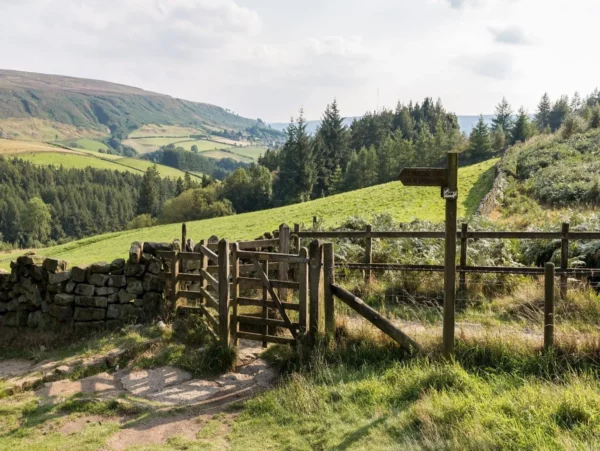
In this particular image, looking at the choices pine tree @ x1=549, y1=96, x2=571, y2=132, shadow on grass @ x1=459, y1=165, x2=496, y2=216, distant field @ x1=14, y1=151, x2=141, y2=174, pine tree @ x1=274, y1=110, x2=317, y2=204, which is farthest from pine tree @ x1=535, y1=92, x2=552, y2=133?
distant field @ x1=14, y1=151, x2=141, y2=174

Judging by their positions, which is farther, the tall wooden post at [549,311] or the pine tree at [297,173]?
the pine tree at [297,173]

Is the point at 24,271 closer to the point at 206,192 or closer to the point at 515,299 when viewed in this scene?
the point at 515,299

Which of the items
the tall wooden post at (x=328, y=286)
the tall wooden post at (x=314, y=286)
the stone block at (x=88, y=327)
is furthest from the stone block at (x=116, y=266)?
the tall wooden post at (x=328, y=286)

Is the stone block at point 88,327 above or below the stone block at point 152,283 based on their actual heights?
below

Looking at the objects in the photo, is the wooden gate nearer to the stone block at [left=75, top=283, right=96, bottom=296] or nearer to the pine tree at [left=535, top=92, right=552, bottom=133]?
the stone block at [left=75, top=283, right=96, bottom=296]

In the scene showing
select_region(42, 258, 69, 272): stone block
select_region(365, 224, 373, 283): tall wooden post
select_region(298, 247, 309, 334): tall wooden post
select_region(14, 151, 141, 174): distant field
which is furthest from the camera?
select_region(14, 151, 141, 174): distant field

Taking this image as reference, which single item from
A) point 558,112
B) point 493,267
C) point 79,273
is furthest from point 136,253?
point 558,112

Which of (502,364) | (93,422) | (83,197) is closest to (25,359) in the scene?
(93,422)

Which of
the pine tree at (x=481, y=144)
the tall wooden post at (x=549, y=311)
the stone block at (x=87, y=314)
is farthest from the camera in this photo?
the pine tree at (x=481, y=144)

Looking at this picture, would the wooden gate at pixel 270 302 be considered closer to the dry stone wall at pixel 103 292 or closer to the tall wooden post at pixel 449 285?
the tall wooden post at pixel 449 285

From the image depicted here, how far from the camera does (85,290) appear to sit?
11.4m

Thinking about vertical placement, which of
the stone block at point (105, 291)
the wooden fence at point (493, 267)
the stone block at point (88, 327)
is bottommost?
the stone block at point (88, 327)

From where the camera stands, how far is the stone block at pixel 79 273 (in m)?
11.3

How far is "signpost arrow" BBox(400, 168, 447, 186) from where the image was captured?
687 centimetres
